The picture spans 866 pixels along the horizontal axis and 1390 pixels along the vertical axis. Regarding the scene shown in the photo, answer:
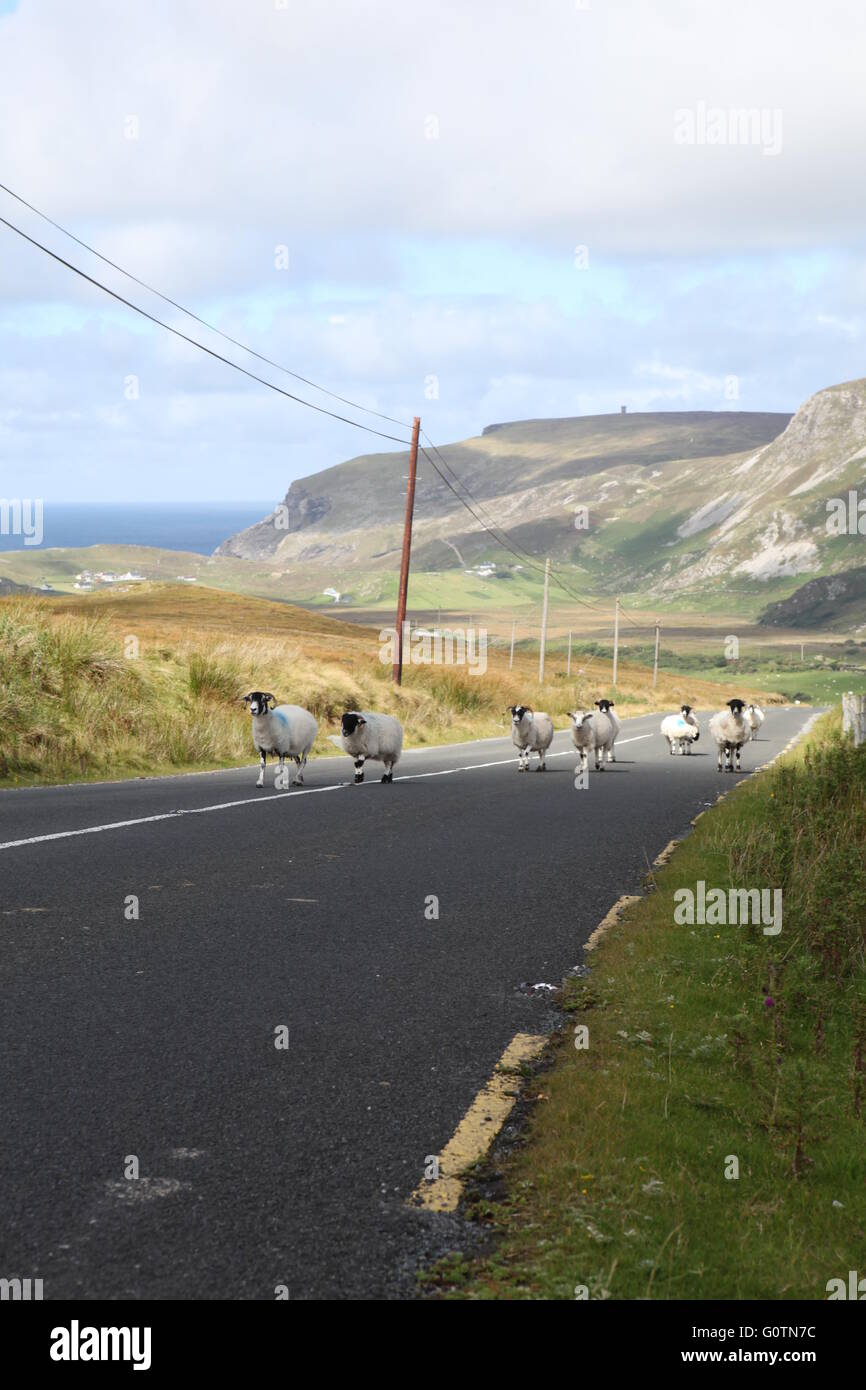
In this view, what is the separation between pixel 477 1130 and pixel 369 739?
47.9 feet

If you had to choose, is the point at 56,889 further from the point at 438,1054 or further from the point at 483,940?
the point at 438,1054

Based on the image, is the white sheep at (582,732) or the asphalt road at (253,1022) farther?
the white sheep at (582,732)

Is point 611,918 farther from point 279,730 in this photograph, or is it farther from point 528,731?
point 528,731

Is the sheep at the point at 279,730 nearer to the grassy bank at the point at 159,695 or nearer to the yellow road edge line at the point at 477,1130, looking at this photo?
the grassy bank at the point at 159,695

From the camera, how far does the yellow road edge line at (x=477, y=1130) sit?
4.41m

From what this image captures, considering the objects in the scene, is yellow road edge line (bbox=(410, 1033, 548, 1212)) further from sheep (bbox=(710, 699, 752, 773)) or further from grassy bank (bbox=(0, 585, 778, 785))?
sheep (bbox=(710, 699, 752, 773))

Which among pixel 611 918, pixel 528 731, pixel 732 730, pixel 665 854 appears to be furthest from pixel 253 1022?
pixel 732 730

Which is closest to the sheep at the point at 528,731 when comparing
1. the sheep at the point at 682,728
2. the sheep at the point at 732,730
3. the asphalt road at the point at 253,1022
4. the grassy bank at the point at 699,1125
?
the sheep at the point at 732,730

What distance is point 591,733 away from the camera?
2352cm

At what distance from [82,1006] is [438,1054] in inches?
72.3

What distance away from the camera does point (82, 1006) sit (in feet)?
21.0

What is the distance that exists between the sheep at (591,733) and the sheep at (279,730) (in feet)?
18.5

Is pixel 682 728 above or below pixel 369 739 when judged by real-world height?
below
